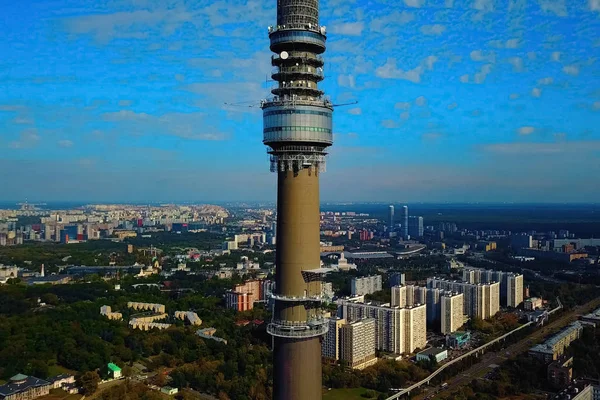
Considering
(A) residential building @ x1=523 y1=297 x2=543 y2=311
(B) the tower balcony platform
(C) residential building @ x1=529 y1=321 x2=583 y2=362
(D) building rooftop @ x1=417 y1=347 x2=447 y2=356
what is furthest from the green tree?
(A) residential building @ x1=523 y1=297 x2=543 y2=311

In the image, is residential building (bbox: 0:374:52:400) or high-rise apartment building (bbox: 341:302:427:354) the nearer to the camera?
residential building (bbox: 0:374:52:400)

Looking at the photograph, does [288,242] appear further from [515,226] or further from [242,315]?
[515,226]

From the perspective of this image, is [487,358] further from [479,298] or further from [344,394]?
[344,394]

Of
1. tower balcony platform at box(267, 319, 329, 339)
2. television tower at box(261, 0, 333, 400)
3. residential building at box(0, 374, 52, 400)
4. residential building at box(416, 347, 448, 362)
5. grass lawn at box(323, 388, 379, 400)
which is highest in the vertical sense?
television tower at box(261, 0, 333, 400)

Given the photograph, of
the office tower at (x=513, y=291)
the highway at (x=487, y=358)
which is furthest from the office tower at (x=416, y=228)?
the highway at (x=487, y=358)

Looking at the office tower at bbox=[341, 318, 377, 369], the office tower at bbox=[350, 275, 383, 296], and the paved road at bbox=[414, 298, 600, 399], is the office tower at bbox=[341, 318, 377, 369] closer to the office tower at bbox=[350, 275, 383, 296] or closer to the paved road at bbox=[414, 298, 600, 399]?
the paved road at bbox=[414, 298, 600, 399]

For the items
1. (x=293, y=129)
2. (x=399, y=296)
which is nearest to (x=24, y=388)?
(x=293, y=129)

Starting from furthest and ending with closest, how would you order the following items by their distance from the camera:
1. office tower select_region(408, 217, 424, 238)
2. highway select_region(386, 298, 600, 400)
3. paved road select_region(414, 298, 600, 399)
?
office tower select_region(408, 217, 424, 238) → paved road select_region(414, 298, 600, 399) → highway select_region(386, 298, 600, 400)

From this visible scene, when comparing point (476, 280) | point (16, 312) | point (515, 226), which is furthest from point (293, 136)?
point (515, 226)
